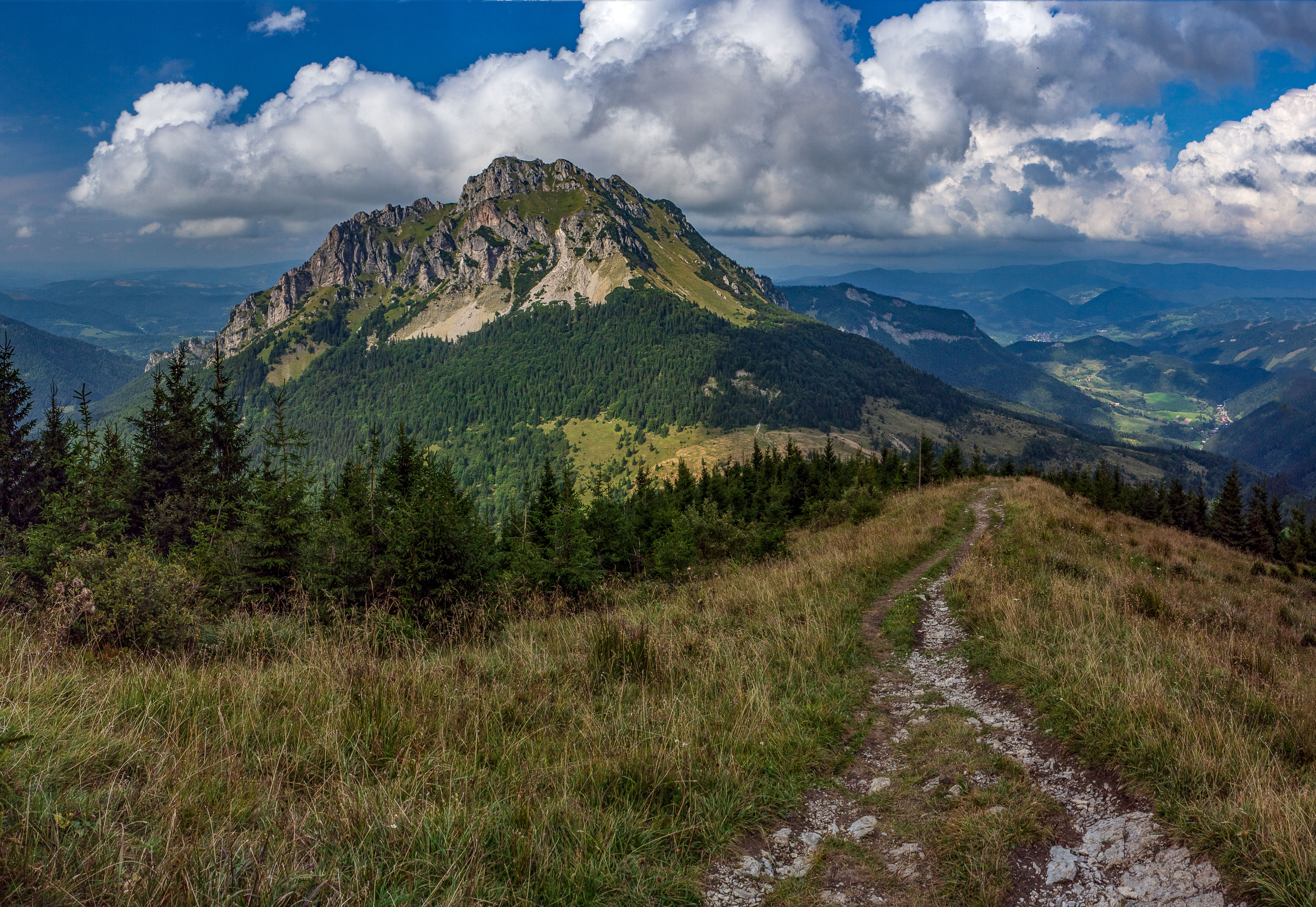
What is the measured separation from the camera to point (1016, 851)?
165 inches

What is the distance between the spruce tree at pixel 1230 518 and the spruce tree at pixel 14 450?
103m

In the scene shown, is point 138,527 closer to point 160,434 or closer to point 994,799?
point 160,434

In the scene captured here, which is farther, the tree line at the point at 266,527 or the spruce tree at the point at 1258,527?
the spruce tree at the point at 1258,527

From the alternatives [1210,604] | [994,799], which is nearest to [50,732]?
[994,799]

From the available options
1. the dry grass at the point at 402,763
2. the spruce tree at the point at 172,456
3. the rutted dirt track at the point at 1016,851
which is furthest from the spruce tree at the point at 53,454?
the rutted dirt track at the point at 1016,851

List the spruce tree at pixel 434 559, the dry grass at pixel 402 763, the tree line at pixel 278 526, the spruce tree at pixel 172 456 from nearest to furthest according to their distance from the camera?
1. the dry grass at pixel 402 763
2. the tree line at pixel 278 526
3. the spruce tree at pixel 434 559
4. the spruce tree at pixel 172 456

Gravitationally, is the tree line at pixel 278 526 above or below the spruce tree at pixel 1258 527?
above

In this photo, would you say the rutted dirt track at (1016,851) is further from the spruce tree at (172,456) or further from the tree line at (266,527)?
the spruce tree at (172,456)

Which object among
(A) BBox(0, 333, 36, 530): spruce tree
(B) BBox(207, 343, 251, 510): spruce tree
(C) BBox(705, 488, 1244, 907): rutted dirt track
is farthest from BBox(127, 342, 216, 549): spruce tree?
(C) BBox(705, 488, 1244, 907): rutted dirt track

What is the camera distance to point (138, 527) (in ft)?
102

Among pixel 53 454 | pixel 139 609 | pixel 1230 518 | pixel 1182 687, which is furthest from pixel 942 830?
pixel 1230 518

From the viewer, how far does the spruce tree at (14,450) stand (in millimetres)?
30938

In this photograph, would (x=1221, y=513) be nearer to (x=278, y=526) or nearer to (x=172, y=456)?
(x=278, y=526)

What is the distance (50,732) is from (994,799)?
22.8 feet
